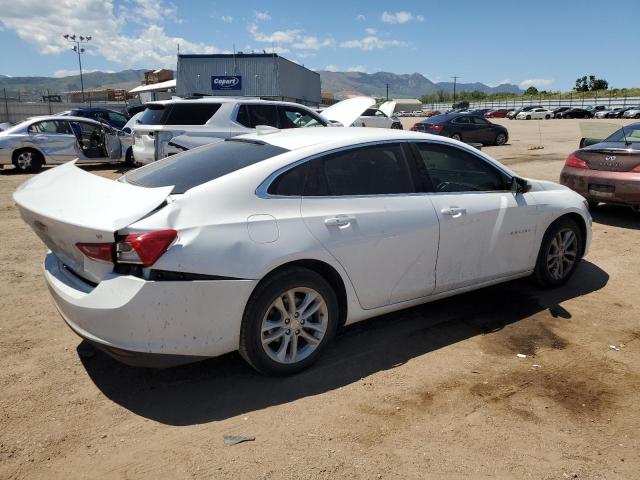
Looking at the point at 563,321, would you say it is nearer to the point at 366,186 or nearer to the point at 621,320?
the point at 621,320

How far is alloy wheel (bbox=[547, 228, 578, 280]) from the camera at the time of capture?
16.1 feet

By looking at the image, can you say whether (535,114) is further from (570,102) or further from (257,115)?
(257,115)

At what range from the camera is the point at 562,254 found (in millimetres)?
5012

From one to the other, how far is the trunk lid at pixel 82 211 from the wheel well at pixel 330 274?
2.87ft

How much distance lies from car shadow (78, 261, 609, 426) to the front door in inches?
14.3

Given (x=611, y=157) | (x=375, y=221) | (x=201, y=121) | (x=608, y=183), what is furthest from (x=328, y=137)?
(x=201, y=121)

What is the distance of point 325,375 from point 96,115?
17.6 meters

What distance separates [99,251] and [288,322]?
1.20 meters

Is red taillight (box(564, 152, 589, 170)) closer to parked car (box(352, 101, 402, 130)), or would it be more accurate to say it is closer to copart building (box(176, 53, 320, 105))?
parked car (box(352, 101, 402, 130))

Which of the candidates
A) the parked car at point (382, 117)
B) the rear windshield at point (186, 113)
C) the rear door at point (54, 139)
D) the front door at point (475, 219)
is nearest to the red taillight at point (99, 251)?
the front door at point (475, 219)

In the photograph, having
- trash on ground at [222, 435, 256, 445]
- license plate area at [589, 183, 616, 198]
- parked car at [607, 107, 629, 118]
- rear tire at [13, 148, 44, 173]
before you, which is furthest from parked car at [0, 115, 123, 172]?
parked car at [607, 107, 629, 118]

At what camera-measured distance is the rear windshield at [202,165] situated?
11.3 ft

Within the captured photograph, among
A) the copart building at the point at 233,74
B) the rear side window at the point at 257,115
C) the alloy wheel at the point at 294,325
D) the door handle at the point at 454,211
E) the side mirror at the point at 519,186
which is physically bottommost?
the alloy wheel at the point at 294,325

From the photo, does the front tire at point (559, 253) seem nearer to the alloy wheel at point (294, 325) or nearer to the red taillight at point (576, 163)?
the alloy wheel at point (294, 325)
